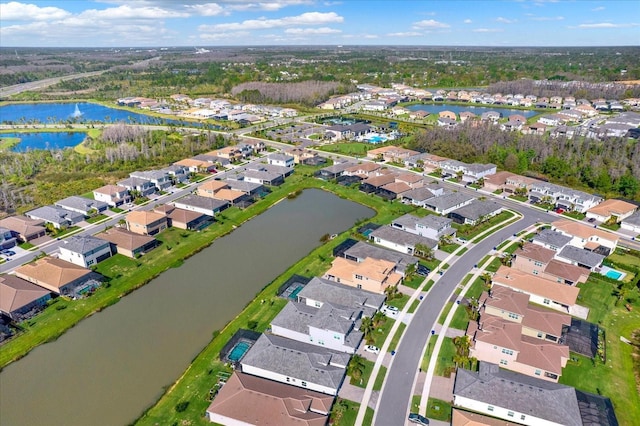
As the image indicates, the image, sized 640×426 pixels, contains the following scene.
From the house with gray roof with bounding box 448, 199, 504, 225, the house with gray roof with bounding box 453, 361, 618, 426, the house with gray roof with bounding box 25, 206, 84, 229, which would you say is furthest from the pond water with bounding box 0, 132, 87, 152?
the house with gray roof with bounding box 453, 361, 618, 426

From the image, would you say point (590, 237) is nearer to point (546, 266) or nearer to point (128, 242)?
point (546, 266)

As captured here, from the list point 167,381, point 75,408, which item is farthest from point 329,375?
point 75,408

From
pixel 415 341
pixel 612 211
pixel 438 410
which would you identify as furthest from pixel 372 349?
pixel 612 211

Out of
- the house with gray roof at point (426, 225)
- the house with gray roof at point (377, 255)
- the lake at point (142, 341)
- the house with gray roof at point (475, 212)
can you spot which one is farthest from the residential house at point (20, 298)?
the house with gray roof at point (475, 212)

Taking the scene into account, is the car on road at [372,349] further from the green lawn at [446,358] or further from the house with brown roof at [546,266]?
the house with brown roof at [546,266]

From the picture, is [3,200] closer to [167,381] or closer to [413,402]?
[167,381]

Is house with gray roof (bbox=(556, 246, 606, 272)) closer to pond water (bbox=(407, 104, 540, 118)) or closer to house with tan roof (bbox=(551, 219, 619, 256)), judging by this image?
house with tan roof (bbox=(551, 219, 619, 256))
